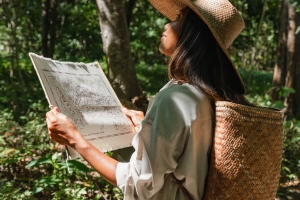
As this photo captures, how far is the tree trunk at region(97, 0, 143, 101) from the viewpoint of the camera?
360cm

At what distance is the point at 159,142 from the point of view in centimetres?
130

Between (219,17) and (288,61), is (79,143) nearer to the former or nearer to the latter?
(219,17)

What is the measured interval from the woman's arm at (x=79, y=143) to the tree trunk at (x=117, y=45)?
2.08 meters

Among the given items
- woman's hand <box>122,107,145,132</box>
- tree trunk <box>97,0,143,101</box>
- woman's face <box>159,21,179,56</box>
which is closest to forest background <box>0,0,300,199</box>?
tree trunk <box>97,0,143,101</box>

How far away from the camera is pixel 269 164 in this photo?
1441mm

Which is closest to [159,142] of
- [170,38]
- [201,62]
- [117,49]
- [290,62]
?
[201,62]

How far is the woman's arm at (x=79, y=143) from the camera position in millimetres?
1479

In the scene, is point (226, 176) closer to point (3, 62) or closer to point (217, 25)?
point (217, 25)

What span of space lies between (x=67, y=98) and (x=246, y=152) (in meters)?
0.89

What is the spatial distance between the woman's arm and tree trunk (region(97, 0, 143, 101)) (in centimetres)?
208

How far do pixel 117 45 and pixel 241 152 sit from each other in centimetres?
245

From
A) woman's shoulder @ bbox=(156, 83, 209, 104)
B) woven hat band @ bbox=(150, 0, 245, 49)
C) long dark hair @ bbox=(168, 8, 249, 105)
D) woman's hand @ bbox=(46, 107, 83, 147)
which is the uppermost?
woven hat band @ bbox=(150, 0, 245, 49)

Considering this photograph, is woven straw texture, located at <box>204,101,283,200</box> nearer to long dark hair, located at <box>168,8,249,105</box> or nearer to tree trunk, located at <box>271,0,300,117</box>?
long dark hair, located at <box>168,8,249,105</box>

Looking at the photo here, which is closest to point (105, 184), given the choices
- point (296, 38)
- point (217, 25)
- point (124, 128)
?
point (124, 128)
